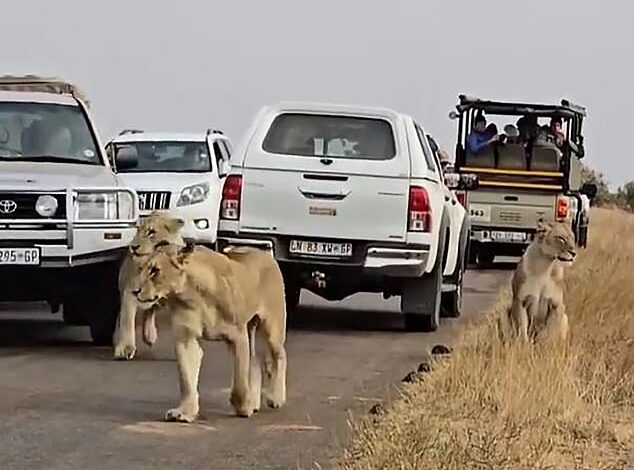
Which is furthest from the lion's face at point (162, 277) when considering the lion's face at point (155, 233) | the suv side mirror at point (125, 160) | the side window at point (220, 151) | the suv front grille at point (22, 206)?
the side window at point (220, 151)

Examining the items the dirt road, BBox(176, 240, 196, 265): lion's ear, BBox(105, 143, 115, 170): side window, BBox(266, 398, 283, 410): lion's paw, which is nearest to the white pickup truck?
the dirt road

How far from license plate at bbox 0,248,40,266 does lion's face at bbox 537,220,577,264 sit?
3.67 metres

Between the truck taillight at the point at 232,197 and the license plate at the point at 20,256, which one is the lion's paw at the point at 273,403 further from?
the truck taillight at the point at 232,197

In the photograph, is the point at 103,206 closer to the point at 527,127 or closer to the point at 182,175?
the point at 182,175

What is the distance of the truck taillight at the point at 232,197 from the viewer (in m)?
13.4

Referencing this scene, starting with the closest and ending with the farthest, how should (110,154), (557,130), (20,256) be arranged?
(20,256), (110,154), (557,130)

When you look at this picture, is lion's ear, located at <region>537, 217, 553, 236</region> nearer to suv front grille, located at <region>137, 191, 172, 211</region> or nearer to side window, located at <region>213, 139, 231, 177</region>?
suv front grille, located at <region>137, 191, 172, 211</region>

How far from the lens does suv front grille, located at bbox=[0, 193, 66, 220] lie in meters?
11.5

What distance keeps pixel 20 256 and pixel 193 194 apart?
6697mm

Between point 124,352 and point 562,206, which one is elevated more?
point 562,206

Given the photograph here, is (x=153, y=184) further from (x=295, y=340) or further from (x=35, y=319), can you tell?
(x=295, y=340)

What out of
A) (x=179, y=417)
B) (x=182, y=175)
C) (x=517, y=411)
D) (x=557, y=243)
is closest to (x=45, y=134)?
(x=557, y=243)

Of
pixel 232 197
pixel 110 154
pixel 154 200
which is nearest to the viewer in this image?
pixel 232 197

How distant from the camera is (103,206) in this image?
38.5 feet
